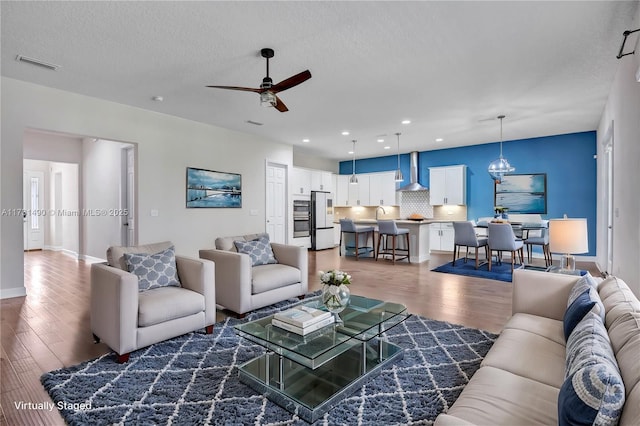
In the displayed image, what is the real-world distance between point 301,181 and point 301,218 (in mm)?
1005

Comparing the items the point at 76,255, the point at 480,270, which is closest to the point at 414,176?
the point at 480,270

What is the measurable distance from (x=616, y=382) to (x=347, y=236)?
7.03 metres

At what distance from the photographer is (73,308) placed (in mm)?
3861

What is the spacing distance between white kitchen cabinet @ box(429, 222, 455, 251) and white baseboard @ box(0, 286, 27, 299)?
8.07 meters

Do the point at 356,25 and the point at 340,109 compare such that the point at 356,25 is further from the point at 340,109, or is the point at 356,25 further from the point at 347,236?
the point at 347,236

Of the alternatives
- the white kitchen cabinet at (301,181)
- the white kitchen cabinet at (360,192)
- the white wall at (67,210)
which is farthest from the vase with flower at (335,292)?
the white kitchen cabinet at (360,192)

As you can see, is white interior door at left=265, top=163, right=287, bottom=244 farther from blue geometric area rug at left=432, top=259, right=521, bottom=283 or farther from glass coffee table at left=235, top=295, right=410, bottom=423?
glass coffee table at left=235, top=295, right=410, bottom=423

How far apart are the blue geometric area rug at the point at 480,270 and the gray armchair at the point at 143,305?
4453 mm

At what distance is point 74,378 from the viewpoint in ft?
7.45

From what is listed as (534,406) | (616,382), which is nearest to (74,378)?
(534,406)

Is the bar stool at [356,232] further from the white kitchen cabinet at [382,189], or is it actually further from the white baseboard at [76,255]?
the white baseboard at [76,255]

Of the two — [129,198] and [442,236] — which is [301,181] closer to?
[442,236]

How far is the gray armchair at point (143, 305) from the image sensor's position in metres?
2.52

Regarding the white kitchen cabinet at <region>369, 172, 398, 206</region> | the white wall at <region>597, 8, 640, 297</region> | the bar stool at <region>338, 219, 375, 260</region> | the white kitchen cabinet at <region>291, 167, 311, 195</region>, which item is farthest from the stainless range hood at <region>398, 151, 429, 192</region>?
the white wall at <region>597, 8, 640, 297</region>
